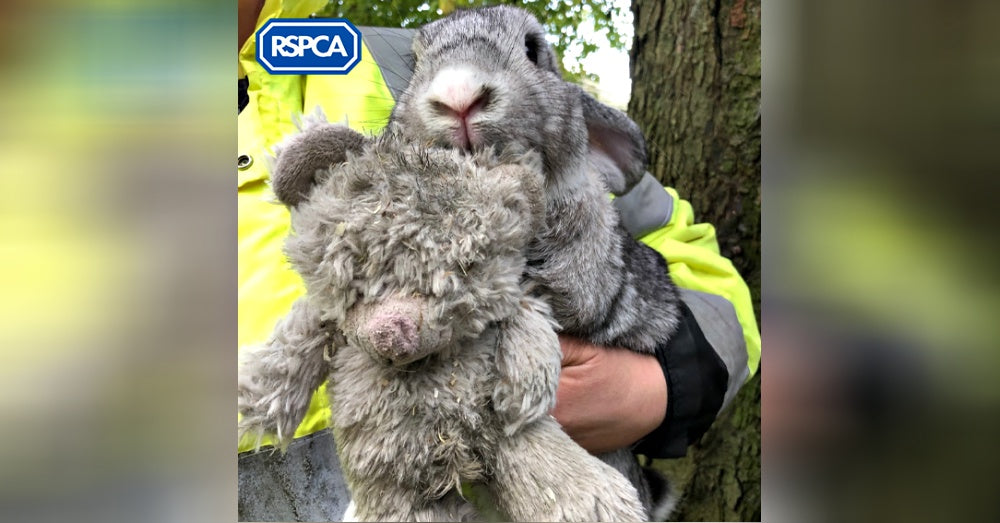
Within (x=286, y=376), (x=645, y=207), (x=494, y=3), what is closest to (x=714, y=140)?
(x=645, y=207)

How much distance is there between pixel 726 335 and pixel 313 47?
2.64ft

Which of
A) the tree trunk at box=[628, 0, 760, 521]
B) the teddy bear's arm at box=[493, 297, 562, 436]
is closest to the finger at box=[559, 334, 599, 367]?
the teddy bear's arm at box=[493, 297, 562, 436]

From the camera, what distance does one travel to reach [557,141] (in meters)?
1.04

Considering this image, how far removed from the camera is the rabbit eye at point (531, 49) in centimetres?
106

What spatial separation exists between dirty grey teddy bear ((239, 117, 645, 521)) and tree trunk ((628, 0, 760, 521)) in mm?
428

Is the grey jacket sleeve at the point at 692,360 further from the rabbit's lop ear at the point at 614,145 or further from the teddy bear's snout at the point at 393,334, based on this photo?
the teddy bear's snout at the point at 393,334

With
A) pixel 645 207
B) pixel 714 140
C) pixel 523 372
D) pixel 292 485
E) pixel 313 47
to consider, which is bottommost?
pixel 292 485

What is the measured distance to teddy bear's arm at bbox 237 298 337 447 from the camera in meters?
0.92

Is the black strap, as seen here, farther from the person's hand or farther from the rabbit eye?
the rabbit eye

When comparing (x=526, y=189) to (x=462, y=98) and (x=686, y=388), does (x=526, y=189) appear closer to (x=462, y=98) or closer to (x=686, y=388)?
(x=462, y=98)
